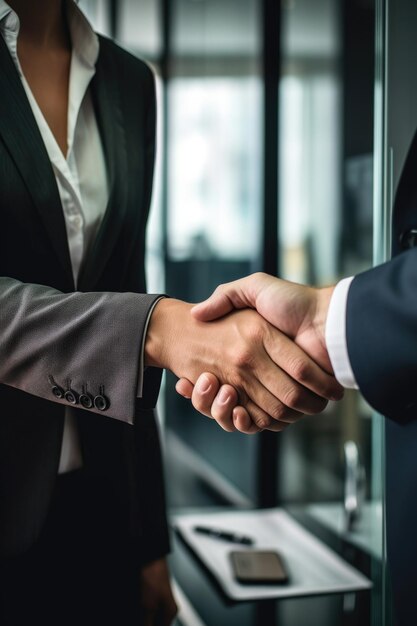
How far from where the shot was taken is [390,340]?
2.62 ft

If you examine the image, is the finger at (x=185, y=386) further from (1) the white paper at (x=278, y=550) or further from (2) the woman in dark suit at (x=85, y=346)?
(1) the white paper at (x=278, y=550)

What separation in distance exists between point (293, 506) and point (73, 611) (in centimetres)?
104

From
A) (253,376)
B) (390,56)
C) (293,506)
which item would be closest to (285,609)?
(253,376)

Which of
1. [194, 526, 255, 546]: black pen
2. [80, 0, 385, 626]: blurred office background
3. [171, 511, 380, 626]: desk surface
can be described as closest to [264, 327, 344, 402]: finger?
[171, 511, 380, 626]: desk surface

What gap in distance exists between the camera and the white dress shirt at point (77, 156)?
41.6 inches

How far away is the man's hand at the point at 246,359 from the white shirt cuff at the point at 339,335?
0.06 meters

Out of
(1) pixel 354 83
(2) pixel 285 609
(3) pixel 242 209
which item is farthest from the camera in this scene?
(3) pixel 242 209

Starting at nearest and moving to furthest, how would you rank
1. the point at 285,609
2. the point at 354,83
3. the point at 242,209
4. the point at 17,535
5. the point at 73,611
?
the point at 17,535
the point at 73,611
the point at 285,609
the point at 354,83
the point at 242,209

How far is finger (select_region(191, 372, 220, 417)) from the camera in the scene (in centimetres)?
103

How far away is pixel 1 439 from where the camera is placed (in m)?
1.01

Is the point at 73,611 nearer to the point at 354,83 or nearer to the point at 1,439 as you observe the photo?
the point at 1,439

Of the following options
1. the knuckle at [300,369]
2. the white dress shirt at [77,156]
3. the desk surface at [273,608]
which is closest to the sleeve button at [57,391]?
the white dress shirt at [77,156]

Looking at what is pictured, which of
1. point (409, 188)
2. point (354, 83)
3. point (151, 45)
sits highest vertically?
point (151, 45)

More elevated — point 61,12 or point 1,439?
point 61,12
